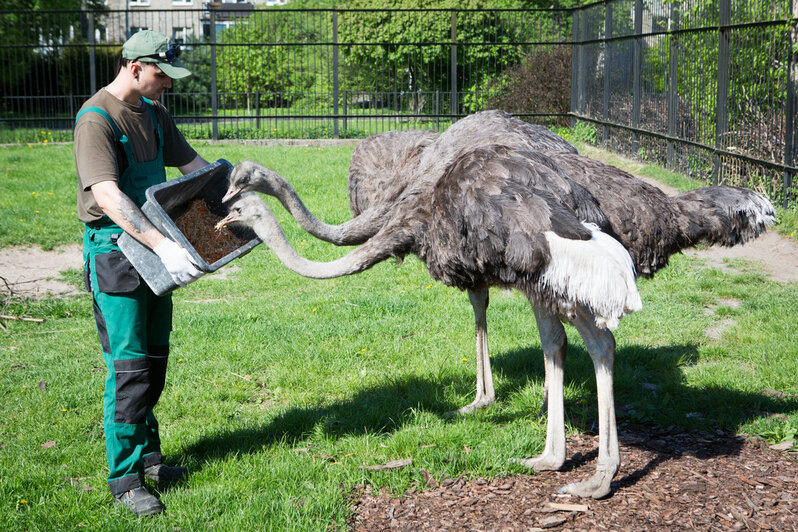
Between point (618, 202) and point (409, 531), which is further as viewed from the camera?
point (618, 202)

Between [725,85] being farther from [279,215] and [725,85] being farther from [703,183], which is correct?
[279,215]

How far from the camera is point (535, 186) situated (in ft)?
13.6

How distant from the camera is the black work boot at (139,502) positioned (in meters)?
3.99

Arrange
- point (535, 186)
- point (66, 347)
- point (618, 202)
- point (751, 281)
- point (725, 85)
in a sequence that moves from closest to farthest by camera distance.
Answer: point (535, 186) → point (618, 202) → point (66, 347) → point (751, 281) → point (725, 85)

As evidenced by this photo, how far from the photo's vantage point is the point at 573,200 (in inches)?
165

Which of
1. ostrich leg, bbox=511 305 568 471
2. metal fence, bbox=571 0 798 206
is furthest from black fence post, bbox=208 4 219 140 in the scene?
ostrich leg, bbox=511 305 568 471

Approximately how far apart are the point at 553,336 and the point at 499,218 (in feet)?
2.92

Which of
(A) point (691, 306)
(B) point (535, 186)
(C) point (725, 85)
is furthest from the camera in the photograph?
(C) point (725, 85)

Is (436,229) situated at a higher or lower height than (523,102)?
lower

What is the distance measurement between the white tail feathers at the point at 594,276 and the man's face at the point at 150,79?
206 centimetres

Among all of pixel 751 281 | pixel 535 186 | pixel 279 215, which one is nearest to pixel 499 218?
pixel 535 186

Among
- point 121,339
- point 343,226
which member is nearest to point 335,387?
point 343,226

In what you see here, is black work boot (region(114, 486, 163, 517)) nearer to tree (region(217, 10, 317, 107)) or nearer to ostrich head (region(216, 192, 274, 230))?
ostrich head (region(216, 192, 274, 230))

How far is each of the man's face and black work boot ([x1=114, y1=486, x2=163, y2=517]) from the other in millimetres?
1986
